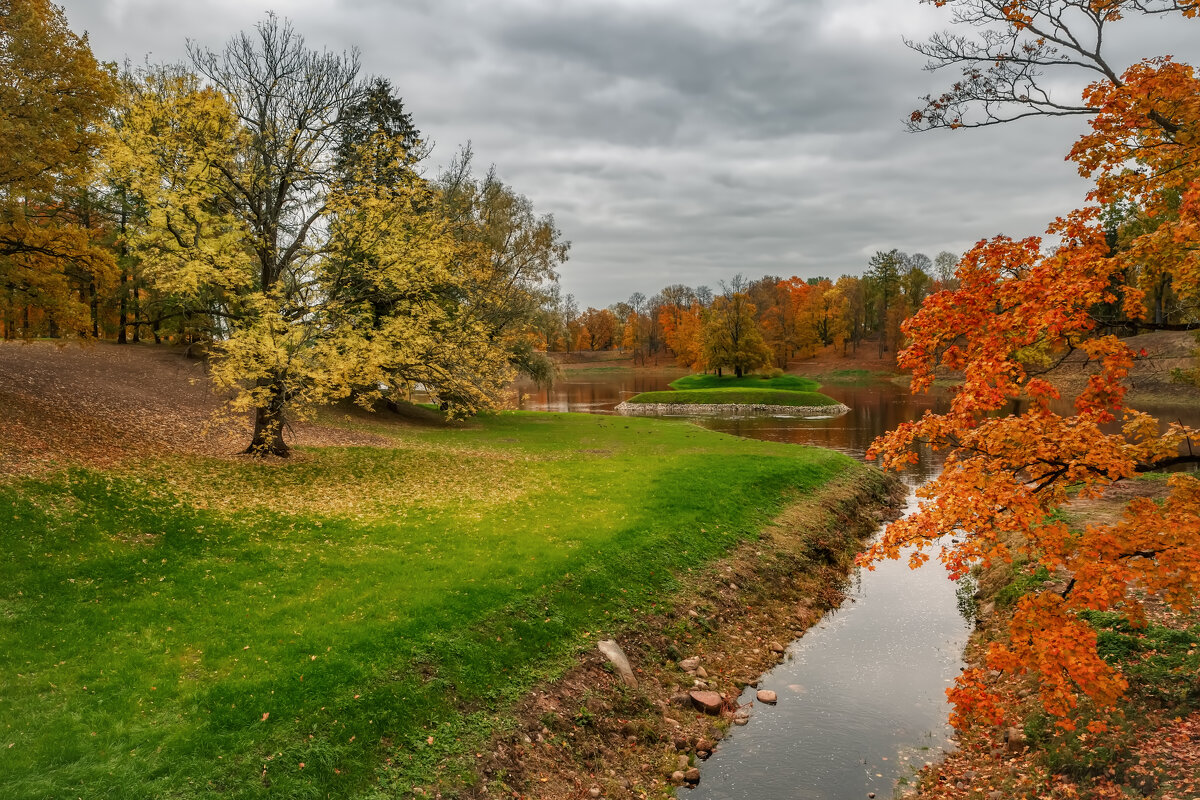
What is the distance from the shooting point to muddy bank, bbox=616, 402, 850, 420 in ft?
201

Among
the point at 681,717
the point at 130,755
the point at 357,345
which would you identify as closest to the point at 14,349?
the point at 357,345

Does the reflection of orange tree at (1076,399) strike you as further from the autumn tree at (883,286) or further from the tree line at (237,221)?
the autumn tree at (883,286)

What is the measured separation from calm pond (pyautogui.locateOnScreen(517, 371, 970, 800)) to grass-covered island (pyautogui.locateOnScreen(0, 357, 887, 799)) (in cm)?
94

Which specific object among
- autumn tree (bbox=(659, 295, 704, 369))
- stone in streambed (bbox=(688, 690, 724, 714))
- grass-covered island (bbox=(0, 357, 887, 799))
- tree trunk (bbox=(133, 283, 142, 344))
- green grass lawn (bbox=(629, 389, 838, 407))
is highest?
autumn tree (bbox=(659, 295, 704, 369))

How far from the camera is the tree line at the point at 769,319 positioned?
82.7 meters

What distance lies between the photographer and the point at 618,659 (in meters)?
12.5

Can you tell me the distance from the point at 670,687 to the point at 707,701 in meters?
0.79

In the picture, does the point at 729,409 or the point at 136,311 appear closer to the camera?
the point at 136,311

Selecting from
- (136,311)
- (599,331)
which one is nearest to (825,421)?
(136,311)

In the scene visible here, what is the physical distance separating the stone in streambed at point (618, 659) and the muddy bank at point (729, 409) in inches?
1953

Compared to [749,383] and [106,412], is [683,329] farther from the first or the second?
[106,412]

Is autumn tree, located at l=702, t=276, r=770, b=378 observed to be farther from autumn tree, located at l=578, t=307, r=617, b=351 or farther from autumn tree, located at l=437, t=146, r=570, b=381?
autumn tree, located at l=578, t=307, r=617, b=351

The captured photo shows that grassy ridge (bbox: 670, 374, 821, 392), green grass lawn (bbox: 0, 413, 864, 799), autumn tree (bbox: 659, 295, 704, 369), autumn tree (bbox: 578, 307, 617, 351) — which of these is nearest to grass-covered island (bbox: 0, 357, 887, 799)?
green grass lawn (bbox: 0, 413, 864, 799)

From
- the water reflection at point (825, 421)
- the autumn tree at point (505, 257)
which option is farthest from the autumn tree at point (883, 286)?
the autumn tree at point (505, 257)
